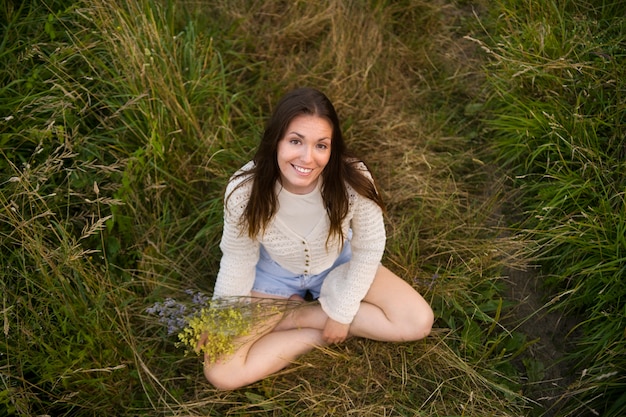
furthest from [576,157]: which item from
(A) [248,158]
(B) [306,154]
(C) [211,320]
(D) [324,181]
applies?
(C) [211,320]

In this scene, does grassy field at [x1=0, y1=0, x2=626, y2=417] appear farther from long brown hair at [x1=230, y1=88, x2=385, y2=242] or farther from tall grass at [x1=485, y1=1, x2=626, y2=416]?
long brown hair at [x1=230, y1=88, x2=385, y2=242]

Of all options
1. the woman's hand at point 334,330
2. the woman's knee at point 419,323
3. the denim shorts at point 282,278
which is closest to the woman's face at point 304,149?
the denim shorts at point 282,278

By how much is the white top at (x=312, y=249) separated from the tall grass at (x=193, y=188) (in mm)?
331

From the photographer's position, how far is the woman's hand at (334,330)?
245cm

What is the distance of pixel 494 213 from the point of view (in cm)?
298

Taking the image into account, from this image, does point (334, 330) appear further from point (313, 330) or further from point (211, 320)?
point (211, 320)

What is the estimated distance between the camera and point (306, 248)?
2.34 meters

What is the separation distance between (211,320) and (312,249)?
0.52 meters

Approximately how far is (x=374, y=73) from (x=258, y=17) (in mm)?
878

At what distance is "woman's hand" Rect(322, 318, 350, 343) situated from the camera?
2453 millimetres

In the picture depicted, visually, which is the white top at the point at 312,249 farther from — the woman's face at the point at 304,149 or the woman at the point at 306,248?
the woman's face at the point at 304,149

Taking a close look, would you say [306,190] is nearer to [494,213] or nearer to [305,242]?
[305,242]

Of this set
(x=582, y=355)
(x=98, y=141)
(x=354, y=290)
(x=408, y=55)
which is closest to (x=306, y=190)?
(x=354, y=290)

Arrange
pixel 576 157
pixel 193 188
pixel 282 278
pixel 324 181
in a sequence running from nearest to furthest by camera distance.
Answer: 1. pixel 324 181
2. pixel 282 278
3. pixel 576 157
4. pixel 193 188
